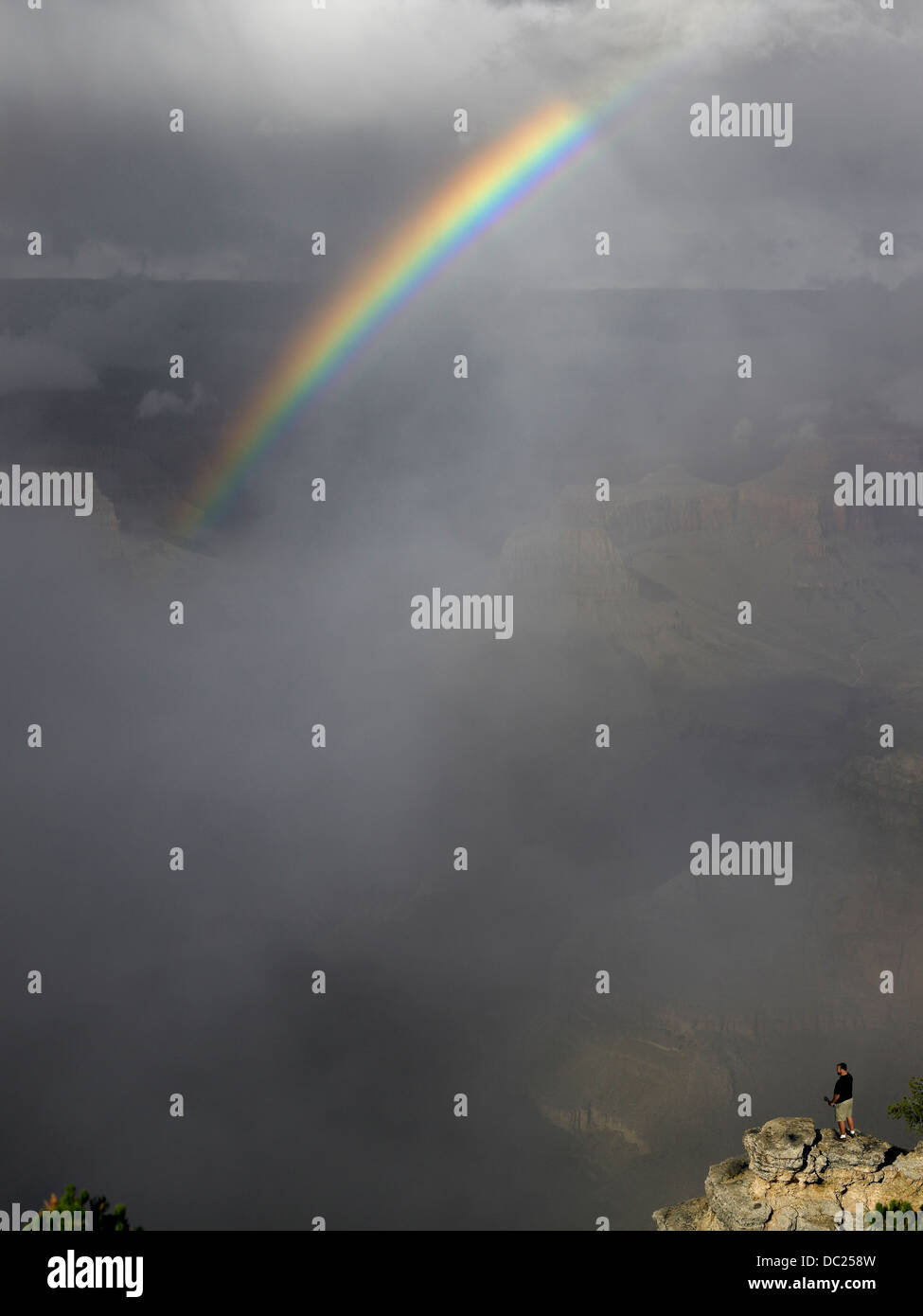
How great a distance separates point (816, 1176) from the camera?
36.1 m

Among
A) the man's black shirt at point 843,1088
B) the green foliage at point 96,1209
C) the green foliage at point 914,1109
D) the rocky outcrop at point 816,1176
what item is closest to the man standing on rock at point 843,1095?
the man's black shirt at point 843,1088

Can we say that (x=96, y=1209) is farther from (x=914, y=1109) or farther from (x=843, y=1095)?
(x=914, y=1109)

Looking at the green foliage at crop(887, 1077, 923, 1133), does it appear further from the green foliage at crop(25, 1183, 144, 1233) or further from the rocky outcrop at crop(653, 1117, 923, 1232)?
the green foliage at crop(25, 1183, 144, 1233)

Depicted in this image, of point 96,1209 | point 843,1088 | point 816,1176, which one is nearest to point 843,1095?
point 843,1088

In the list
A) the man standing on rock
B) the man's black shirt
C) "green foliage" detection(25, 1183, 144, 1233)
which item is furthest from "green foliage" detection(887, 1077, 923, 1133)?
"green foliage" detection(25, 1183, 144, 1233)

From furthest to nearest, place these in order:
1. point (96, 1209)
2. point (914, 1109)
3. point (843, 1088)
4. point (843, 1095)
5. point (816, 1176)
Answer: point (914, 1109) < point (816, 1176) < point (843, 1095) < point (843, 1088) < point (96, 1209)

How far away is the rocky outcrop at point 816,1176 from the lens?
35.4 metres

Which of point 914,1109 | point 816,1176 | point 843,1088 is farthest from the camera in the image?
point 914,1109
